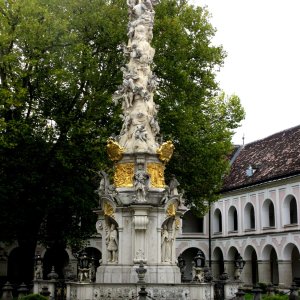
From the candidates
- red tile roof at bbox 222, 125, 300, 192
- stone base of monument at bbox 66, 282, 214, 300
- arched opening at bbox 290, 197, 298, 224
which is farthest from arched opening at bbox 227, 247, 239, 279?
stone base of monument at bbox 66, 282, 214, 300

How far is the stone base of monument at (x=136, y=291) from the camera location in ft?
60.7

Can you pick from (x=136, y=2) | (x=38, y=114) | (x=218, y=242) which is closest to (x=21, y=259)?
(x=38, y=114)

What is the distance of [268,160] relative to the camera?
49.7 metres

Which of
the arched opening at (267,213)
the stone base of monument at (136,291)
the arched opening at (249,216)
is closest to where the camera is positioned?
the stone base of monument at (136,291)

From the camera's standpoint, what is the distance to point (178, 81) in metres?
30.8

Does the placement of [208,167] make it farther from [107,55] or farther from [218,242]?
[218,242]

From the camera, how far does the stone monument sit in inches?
807

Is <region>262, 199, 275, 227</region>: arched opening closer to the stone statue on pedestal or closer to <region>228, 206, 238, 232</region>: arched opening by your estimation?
<region>228, 206, 238, 232</region>: arched opening

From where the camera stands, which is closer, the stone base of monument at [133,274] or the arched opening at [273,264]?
the stone base of monument at [133,274]

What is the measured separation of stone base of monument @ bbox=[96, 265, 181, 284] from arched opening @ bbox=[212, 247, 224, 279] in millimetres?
36714

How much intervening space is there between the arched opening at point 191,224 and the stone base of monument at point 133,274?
37.6 meters

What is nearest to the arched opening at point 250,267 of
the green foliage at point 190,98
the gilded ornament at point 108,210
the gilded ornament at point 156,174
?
the green foliage at point 190,98

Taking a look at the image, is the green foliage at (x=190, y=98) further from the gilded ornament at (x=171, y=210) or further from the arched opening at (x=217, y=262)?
the arched opening at (x=217, y=262)

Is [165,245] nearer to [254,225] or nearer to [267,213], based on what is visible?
[267,213]
